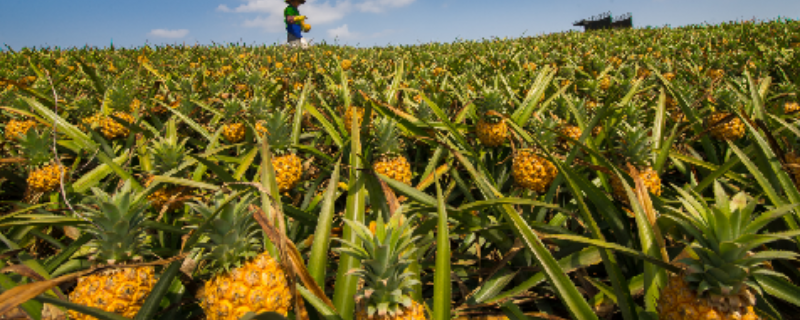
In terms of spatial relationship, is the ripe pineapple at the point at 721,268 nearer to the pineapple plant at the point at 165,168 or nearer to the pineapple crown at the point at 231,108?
the pineapple plant at the point at 165,168

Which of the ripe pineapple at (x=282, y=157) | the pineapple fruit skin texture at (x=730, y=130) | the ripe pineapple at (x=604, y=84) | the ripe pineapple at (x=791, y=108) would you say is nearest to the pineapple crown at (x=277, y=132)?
the ripe pineapple at (x=282, y=157)

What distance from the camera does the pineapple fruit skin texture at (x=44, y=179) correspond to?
162 centimetres

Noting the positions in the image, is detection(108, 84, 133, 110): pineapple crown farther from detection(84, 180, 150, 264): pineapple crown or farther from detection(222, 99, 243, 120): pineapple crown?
detection(84, 180, 150, 264): pineapple crown

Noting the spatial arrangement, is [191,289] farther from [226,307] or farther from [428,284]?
[428,284]

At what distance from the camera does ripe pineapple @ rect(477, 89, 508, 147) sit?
187 cm

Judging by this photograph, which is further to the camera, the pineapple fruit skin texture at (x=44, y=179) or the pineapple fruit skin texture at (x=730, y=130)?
the pineapple fruit skin texture at (x=730, y=130)

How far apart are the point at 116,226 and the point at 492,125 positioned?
1.65 meters

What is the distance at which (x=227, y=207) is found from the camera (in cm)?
87

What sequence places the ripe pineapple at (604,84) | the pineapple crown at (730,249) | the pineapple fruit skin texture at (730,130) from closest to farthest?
1. the pineapple crown at (730,249)
2. the pineapple fruit skin texture at (730,130)
3. the ripe pineapple at (604,84)

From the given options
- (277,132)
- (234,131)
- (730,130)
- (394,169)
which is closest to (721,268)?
(394,169)

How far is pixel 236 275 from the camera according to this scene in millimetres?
867

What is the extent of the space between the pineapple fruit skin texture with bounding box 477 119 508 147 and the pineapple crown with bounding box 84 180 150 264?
1.55 metres

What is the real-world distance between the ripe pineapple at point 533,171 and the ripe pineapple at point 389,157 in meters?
0.51

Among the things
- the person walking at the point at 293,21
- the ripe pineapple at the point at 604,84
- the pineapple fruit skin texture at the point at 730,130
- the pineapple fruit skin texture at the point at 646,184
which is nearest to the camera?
the pineapple fruit skin texture at the point at 646,184
